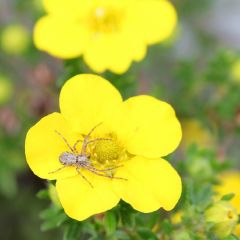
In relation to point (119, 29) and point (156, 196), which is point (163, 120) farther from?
point (119, 29)

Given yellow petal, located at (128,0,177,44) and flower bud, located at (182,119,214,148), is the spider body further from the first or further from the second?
flower bud, located at (182,119,214,148)

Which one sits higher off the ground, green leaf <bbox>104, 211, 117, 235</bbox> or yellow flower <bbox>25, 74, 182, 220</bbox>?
yellow flower <bbox>25, 74, 182, 220</bbox>

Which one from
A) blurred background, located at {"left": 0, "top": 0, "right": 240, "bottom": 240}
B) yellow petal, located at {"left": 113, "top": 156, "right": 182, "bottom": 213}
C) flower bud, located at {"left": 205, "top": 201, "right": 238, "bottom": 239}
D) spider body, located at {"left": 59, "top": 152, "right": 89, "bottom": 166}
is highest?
spider body, located at {"left": 59, "top": 152, "right": 89, "bottom": 166}

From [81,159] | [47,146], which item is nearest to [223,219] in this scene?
[81,159]

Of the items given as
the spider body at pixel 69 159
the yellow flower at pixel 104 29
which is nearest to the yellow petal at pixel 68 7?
the yellow flower at pixel 104 29

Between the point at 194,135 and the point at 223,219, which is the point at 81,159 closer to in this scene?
the point at 223,219

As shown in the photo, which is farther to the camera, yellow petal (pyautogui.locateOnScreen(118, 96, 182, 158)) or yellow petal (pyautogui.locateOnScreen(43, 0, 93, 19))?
yellow petal (pyautogui.locateOnScreen(43, 0, 93, 19))

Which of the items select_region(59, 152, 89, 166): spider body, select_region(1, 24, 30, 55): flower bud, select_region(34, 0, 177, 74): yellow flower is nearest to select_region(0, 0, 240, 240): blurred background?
select_region(1, 24, 30, 55): flower bud
